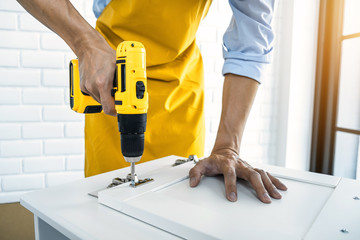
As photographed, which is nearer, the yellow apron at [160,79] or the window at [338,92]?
the yellow apron at [160,79]

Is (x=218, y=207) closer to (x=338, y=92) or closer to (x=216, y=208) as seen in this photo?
(x=216, y=208)

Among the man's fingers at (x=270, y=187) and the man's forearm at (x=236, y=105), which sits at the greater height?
the man's forearm at (x=236, y=105)

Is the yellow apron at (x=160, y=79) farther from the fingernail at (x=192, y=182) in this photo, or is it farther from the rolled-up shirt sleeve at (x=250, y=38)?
the fingernail at (x=192, y=182)

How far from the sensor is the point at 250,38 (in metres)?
0.88

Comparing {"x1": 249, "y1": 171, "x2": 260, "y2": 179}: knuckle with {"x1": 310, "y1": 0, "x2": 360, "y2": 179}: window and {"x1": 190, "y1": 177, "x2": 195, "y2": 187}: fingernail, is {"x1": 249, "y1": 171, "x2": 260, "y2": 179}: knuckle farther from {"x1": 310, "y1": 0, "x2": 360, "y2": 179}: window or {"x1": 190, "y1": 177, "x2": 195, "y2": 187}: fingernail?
{"x1": 310, "y1": 0, "x2": 360, "y2": 179}: window

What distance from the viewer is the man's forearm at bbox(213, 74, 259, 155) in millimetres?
869

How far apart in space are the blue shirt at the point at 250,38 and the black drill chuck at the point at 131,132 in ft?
1.40

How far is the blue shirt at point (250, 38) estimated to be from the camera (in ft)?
2.88

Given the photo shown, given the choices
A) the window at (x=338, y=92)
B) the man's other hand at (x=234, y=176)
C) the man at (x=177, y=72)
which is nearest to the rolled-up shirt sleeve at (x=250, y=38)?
the man at (x=177, y=72)

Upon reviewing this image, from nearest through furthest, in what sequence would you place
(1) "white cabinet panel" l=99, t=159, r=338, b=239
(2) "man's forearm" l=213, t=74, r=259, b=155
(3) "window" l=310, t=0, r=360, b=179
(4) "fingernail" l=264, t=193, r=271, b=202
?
(1) "white cabinet panel" l=99, t=159, r=338, b=239
(4) "fingernail" l=264, t=193, r=271, b=202
(2) "man's forearm" l=213, t=74, r=259, b=155
(3) "window" l=310, t=0, r=360, b=179

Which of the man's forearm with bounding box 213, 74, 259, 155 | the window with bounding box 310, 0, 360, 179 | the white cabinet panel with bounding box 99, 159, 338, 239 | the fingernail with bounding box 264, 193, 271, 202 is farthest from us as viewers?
the window with bounding box 310, 0, 360, 179

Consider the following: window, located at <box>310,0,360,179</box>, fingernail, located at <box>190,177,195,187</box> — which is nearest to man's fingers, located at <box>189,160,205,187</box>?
fingernail, located at <box>190,177,195,187</box>

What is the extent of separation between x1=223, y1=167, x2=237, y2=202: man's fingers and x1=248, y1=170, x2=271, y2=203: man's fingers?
0.12 ft

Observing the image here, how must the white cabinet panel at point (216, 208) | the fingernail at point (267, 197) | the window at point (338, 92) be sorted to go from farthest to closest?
1. the window at point (338, 92)
2. the fingernail at point (267, 197)
3. the white cabinet panel at point (216, 208)
